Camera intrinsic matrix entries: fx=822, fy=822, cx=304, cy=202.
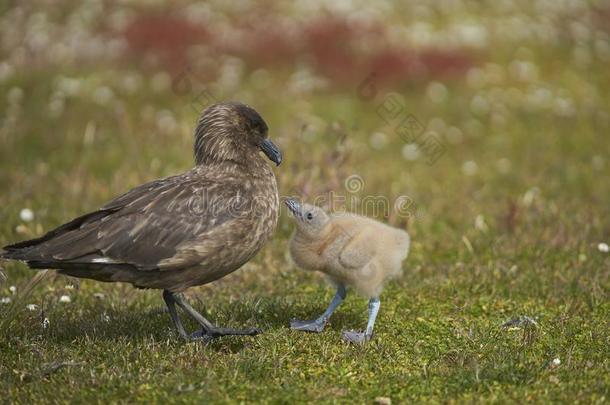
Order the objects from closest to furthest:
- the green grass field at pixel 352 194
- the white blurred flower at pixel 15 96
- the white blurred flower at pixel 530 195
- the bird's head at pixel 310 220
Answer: the green grass field at pixel 352 194 < the bird's head at pixel 310 220 < the white blurred flower at pixel 530 195 < the white blurred flower at pixel 15 96

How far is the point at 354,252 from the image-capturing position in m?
5.95

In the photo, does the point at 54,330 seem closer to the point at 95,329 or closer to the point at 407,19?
the point at 95,329

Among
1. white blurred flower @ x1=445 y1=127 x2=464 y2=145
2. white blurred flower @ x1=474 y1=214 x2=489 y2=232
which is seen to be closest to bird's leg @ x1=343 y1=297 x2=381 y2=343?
white blurred flower @ x1=474 y1=214 x2=489 y2=232

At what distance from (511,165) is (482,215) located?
8.37 feet

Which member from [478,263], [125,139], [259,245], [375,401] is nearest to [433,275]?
[478,263]

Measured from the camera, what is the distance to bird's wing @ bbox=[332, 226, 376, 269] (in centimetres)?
593

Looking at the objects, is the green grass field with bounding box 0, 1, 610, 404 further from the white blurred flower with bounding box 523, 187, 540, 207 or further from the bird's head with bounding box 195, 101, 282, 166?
the bird's head with bounding box 195, 101, 282, 166

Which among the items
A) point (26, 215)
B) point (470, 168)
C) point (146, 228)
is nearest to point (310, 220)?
point (146, 228)

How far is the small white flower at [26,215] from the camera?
8.37 m

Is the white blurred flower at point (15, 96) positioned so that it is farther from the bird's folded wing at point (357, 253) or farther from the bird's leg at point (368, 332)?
the bird's leg at point (368, 332)

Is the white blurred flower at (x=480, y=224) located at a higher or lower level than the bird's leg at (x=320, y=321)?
lower

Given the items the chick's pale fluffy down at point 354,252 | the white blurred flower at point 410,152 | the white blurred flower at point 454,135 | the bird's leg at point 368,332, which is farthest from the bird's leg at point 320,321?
the white blurred flower at point 454,135

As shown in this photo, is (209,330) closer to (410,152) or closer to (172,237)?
(172,237)

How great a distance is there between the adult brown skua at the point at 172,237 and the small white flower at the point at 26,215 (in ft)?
9.17
